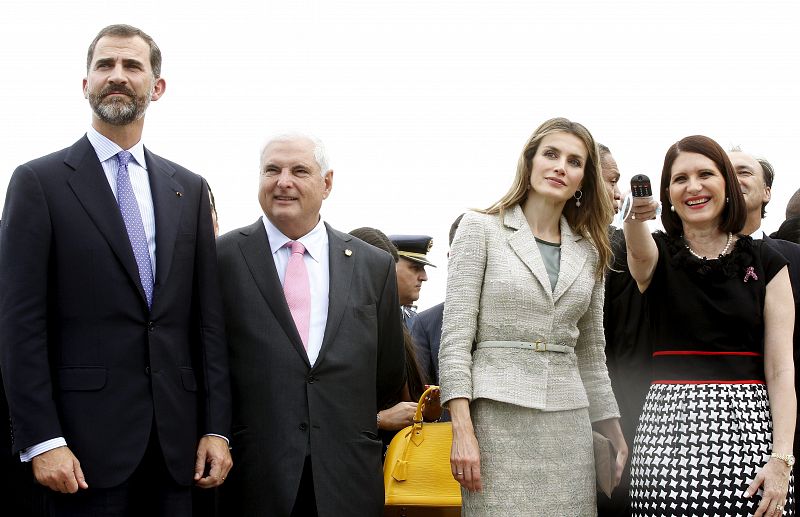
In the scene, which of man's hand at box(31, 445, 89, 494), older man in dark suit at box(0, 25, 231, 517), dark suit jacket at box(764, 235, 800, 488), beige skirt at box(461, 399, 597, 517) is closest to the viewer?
man's hand at box(31, 445, 89, 494)

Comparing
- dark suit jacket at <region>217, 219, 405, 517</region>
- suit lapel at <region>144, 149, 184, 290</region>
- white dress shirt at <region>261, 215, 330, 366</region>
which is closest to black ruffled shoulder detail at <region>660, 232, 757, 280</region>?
dark suit jacket at <region>217, 219, 405, 517</region>

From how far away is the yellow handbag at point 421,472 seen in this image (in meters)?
4.18

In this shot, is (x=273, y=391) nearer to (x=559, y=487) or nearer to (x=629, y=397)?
(x=559, y=487)

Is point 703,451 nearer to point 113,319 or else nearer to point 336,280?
point 336,280

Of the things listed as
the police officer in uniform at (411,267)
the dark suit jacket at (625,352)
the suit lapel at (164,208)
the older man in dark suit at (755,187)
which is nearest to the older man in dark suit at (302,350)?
the suit lapel at (164,208)

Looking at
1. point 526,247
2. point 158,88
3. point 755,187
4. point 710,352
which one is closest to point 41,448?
point 158,88

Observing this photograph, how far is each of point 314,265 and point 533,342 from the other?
0.96 m

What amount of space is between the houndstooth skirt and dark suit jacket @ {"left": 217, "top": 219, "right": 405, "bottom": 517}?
1.10 m

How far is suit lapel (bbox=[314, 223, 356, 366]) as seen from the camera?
390 cm

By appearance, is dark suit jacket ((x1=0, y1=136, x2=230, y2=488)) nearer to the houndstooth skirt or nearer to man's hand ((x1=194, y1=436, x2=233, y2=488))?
man's hand ((x1=194, y1=436, x2=233, y2=488))

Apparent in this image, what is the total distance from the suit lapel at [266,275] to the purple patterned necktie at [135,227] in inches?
20.2

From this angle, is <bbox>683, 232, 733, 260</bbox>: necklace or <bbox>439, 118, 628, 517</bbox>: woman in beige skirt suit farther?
<bbox>683, 232, 733, 260</bbox>: necklace

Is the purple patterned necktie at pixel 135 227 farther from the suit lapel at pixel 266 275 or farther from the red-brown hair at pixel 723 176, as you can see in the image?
the red-brown hair at pixel 723 176

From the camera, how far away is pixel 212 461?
356 centimetres
